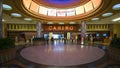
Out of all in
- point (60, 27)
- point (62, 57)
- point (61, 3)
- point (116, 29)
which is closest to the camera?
point (62, 57)

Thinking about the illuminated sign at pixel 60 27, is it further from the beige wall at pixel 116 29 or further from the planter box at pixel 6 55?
the planter box at pixel 6 55

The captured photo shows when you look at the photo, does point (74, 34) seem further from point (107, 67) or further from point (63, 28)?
point (107, 67)

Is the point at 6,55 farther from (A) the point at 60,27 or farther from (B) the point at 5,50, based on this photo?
(A) the point at 60,27

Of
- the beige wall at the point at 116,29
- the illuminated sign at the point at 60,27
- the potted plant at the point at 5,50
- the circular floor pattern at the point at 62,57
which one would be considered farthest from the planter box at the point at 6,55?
the beige wall at the point at 116,29

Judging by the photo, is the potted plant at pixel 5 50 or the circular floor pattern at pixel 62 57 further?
the circular floor pattern at pixel 62 57

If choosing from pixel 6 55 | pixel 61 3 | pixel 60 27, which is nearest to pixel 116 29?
pixel 60 27

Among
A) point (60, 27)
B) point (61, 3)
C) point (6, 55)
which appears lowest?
point (6, 55)

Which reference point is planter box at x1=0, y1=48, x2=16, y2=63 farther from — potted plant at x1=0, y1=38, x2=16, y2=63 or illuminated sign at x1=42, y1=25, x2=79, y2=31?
illuminated sign at x1=42, y1=25, x2=79, y2=31

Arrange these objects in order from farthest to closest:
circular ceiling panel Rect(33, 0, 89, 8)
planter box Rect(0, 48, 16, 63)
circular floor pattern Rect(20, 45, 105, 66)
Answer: circular ceiling panel Rect(33, 0, 89, 8) < circular floor pattern Rect(20, 45, 105, 66) < planter box Rect(0, 48, 16, 63)

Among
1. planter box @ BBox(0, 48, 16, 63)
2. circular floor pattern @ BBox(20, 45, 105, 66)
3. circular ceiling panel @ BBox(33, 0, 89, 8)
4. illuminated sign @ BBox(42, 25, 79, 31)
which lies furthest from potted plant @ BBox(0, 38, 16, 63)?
illuminated sign @ BBox(42, 25, 79, 31)

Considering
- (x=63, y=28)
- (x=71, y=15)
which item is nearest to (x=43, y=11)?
(x=71, y=15)

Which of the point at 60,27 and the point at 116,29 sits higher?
the point at 60,27

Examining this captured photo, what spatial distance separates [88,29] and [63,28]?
5.21m

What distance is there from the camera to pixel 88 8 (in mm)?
16750
